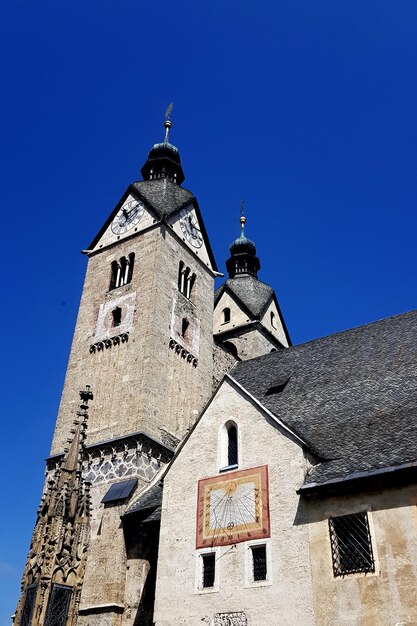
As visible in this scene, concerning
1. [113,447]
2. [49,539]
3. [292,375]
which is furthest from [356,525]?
[113,447]

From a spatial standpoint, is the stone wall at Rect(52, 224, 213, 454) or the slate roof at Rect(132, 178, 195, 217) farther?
the slate roof at Rect(132, 178, 195, 217)

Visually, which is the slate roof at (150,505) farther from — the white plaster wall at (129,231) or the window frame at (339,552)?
the white plaster wall at (129,231)

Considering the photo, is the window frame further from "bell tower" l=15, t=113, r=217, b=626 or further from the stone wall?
the stone wall

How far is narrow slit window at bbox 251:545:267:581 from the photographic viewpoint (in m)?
12.0

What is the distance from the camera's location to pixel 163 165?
3256 cm

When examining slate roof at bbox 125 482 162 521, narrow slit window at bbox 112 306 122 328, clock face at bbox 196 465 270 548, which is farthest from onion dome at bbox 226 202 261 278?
clock face at bbox 196 465 270 548

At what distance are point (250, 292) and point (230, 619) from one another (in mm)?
26676

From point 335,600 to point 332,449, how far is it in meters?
3.23

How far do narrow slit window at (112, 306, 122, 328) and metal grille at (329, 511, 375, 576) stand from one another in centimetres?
1411

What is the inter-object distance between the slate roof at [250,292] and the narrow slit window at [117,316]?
482 inches

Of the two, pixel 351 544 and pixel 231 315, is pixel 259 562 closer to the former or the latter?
pixel 351 544

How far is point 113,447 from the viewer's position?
20.0 meters

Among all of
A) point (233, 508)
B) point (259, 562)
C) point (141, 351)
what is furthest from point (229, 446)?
point (141, 351)

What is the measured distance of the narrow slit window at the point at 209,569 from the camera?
41.3ft
